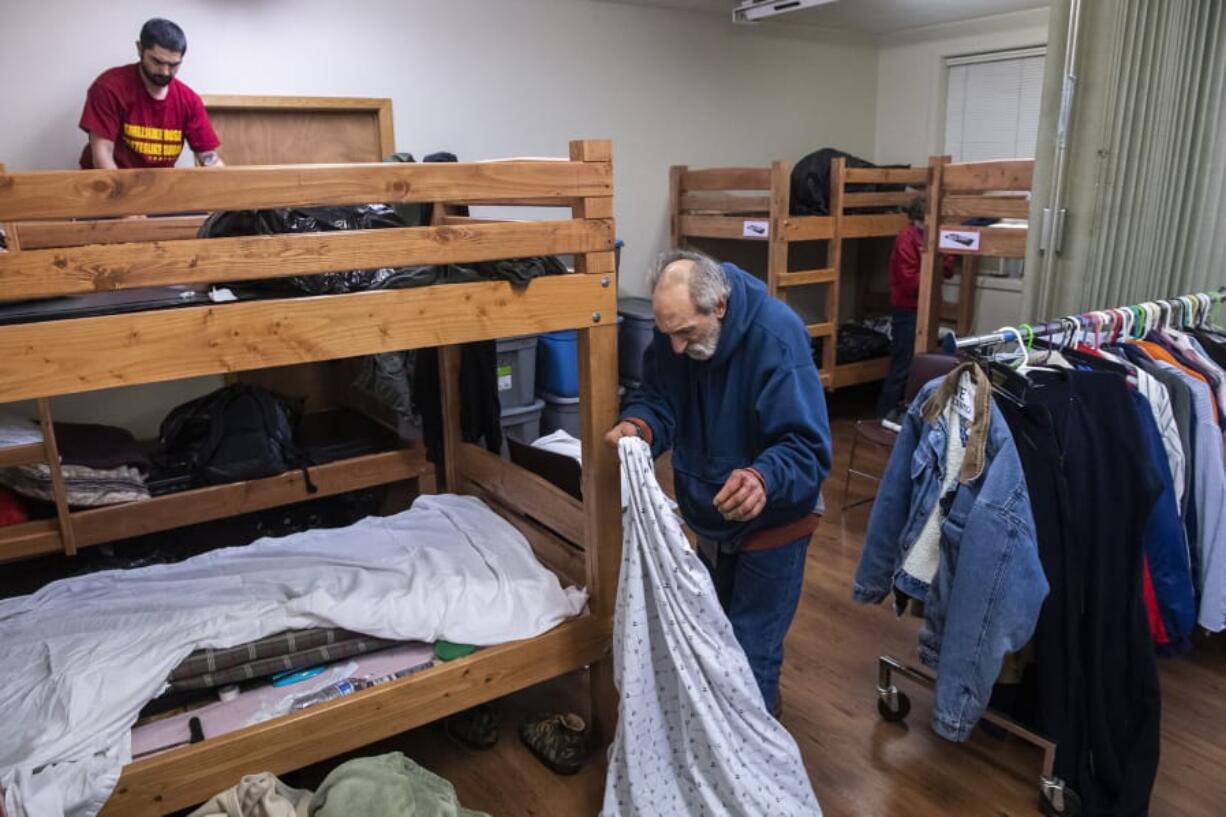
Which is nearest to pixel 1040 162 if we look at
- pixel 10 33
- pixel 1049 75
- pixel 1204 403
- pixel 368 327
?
pixel 1049 75

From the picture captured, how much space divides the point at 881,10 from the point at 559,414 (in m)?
3.20

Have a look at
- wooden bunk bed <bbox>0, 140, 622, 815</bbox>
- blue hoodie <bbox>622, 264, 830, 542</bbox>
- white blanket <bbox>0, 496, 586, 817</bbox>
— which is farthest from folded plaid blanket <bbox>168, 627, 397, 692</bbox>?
blue hoodie <bbox>622, 264, 830, 542</bbox>

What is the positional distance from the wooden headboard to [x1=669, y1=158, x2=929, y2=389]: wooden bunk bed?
1.81 meters

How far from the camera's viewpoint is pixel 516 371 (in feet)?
13.5

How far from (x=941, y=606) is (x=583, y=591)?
0.90 m

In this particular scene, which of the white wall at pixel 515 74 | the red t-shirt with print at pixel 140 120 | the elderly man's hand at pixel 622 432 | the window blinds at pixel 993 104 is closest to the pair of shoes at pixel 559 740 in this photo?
the elderly man's hand at pixel 622 432

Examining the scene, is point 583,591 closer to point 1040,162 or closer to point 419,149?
point 1040,162

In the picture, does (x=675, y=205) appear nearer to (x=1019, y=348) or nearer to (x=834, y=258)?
(x=834, y=258)

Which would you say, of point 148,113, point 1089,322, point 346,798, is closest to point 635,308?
point 148,113

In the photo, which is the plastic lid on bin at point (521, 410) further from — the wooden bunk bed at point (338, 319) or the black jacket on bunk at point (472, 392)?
the wooden bunk bed at point (338, 319)

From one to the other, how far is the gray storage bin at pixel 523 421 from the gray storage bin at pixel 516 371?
0.03 m

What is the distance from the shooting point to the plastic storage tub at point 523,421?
13.6 feet

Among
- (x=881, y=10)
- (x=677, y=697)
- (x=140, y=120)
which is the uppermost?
(x=881, y=10)

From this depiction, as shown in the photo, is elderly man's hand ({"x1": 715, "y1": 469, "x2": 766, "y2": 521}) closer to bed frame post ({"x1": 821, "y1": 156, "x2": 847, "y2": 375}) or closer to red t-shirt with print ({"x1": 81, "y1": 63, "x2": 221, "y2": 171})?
red t-shirt with print ({"x1": 81, "y1": 63, "x2": 221, "y2": 171})
